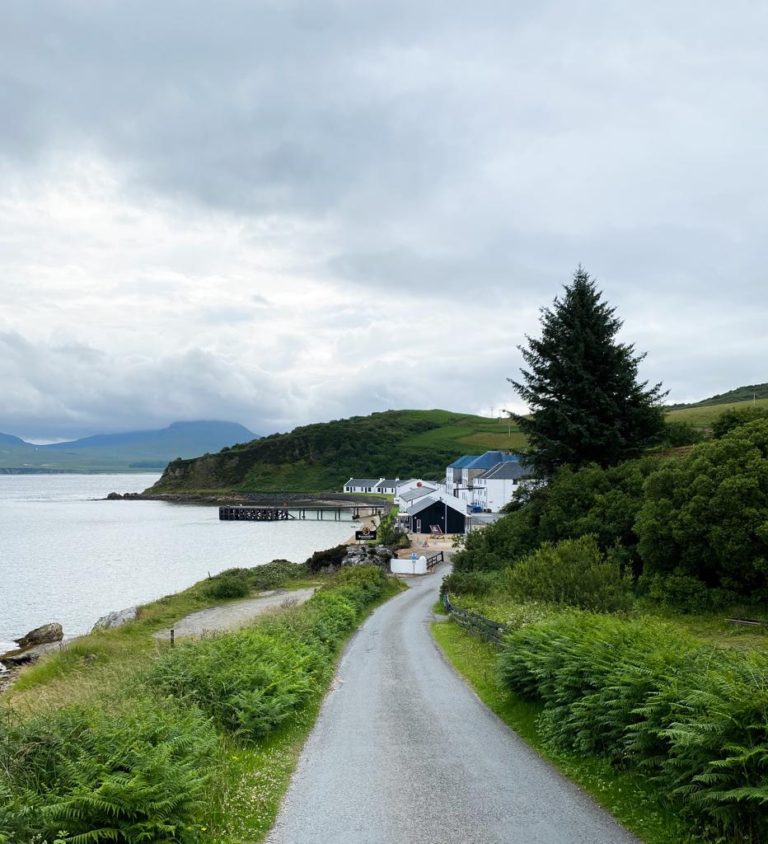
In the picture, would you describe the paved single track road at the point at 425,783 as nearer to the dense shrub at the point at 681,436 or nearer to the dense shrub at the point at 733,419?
the dense shrub at the point at 733,419

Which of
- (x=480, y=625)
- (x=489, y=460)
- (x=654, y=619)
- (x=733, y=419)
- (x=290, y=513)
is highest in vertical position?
(x=733, y=419)

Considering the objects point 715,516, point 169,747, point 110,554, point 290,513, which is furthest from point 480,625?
point 290,513

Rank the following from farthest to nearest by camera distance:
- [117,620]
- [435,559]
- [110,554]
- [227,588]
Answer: [110,554] → [435,559] → [227,588] → [117,620]

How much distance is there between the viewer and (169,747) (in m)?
8.59

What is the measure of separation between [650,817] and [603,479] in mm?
27735

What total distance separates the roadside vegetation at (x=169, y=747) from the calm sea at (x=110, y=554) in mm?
27969

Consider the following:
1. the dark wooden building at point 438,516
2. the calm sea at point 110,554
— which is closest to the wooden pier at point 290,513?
the calm sea at point 110,554

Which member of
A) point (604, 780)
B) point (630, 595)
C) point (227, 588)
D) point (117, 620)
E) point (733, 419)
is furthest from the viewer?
point (227, 588)

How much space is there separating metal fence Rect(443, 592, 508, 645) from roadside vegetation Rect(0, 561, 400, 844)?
5199mm

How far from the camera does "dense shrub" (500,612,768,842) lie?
7.16 meters

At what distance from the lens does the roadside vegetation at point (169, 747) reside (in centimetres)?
729

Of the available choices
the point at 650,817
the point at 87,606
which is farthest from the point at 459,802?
the point at 87,606

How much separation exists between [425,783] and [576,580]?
1263 cm

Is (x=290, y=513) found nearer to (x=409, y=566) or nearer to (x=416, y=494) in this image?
(x=416, y=494)
